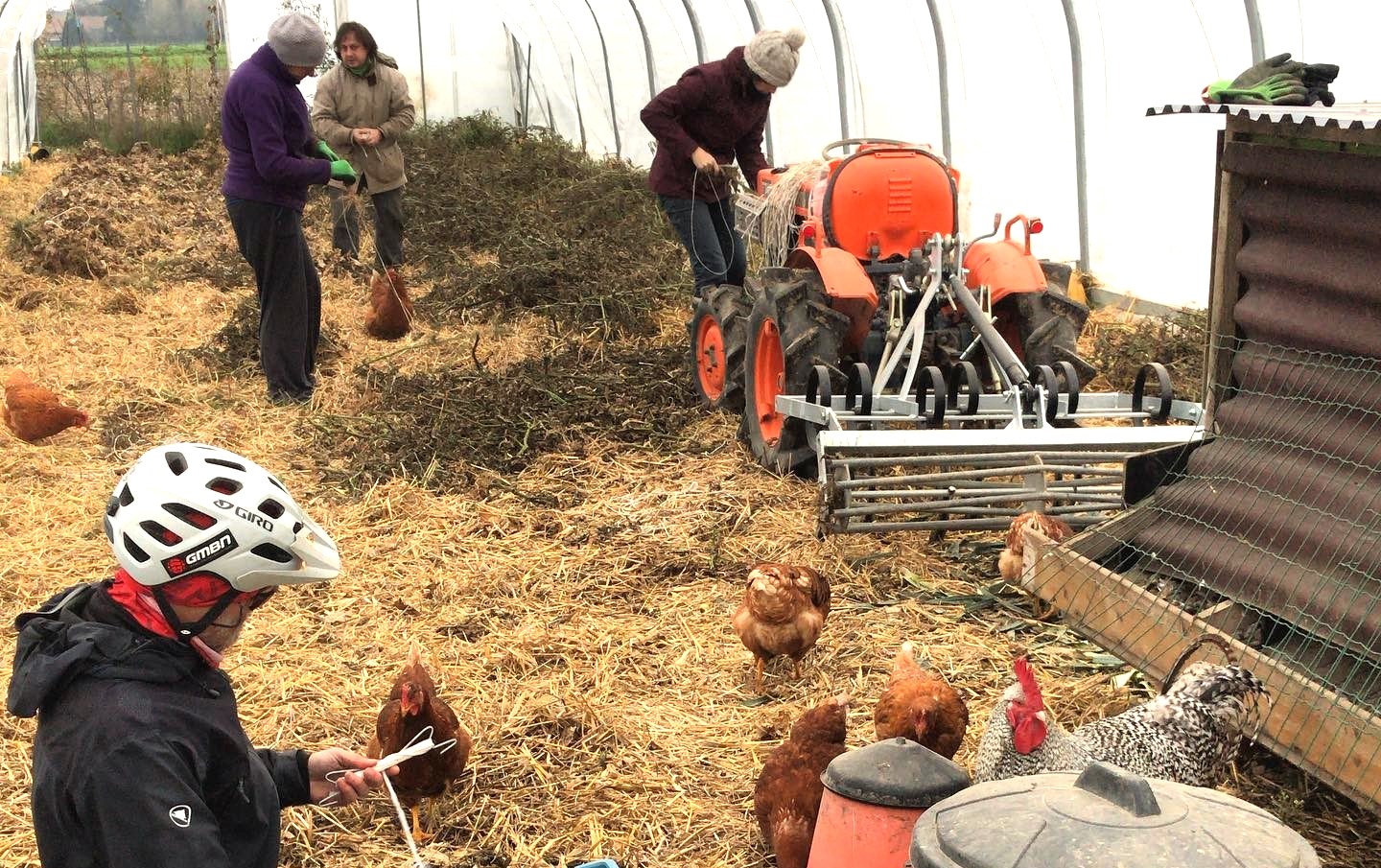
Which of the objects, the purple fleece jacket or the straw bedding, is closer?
the straw bedding

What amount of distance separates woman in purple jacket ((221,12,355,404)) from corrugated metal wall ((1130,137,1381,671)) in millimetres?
4965

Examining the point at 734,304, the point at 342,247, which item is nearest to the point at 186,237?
the point at 342,247

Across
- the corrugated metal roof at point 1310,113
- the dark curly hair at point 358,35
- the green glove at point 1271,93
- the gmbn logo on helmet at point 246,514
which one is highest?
the dark curly hair at point 358,35

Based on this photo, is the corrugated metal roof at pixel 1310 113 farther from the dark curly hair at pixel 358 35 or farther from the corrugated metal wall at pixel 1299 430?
the dark curly hair at pixel 358 35

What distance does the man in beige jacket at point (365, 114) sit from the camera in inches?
347

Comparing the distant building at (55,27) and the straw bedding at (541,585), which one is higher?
the distant building at (55,27)

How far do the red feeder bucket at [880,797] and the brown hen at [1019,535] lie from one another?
2.26 meters

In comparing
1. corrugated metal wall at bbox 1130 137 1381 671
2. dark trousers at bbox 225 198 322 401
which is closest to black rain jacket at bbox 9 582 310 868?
corrugated metal wall at bbox 1130 137 1381 671

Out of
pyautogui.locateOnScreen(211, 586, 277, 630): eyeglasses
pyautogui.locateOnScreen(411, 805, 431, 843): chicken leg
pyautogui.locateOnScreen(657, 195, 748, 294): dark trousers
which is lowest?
pyautogui.locateOnScreen(411, 805, 431, 843): chicken leg

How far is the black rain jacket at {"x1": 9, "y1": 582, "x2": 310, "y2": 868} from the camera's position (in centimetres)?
205

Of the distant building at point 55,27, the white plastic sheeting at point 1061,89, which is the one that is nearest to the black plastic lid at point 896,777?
the white plastic sheeting at point 1061,89

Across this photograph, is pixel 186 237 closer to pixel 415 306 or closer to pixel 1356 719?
pixel 415 306

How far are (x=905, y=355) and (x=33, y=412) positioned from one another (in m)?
4.66

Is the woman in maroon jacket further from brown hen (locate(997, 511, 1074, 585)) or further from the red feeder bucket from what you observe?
the red feeder bucket
